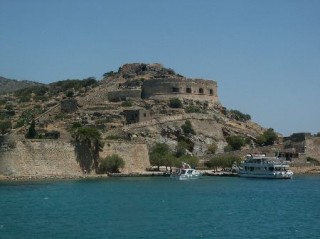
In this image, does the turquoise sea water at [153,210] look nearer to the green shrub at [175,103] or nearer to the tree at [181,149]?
the tree at [181,149]

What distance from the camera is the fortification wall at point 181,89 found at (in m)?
65.8

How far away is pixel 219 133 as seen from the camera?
60.8m

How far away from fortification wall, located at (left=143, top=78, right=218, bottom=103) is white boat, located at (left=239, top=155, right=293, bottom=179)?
15026 mm

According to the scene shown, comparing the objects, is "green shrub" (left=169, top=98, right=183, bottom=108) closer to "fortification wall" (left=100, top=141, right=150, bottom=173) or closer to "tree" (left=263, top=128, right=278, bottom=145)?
"tree" (left=263, top=128, right=278, bottom=145)

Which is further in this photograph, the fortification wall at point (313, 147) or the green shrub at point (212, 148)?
the fortification wall at point (313, 147)

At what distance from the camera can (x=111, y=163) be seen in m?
47.8

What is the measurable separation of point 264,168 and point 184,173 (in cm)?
775

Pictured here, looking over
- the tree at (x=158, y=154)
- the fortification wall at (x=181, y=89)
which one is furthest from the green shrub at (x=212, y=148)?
the fortification wall at (x=181, y=89)

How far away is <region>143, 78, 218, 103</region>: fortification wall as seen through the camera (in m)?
65.8

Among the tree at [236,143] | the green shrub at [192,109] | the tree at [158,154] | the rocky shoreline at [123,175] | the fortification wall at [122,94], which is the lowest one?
the rocky shoreline at [123,175]

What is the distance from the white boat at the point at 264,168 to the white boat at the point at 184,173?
5051 mm

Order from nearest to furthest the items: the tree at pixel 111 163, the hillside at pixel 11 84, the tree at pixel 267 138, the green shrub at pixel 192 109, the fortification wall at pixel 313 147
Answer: the tree at pixel 111 163 < the fortification wall at pixel 313 147 < the tree at pixel 267 138 < the green shrub at pixel 192 109 < the hillside at pixel 11 84

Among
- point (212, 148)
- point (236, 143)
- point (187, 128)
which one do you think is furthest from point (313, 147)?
point (187, 128)

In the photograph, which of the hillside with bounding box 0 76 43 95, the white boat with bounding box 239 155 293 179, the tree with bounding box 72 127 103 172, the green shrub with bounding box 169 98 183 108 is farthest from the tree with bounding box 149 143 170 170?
the hillside with bounding box 0 76 43 95
